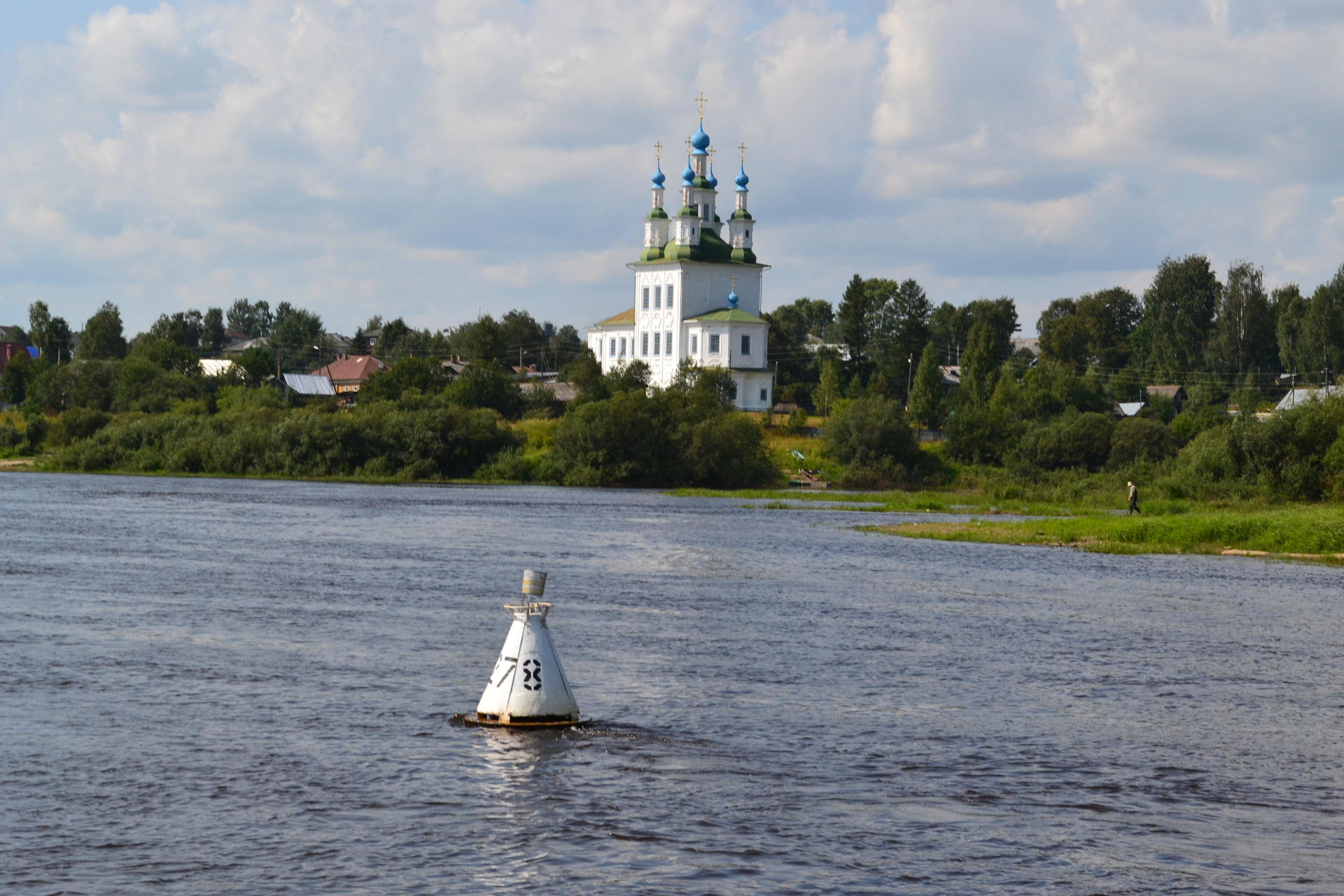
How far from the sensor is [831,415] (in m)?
120

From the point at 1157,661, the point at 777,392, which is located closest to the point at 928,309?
the point at 777,392

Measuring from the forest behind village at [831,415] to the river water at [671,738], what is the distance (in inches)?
1644

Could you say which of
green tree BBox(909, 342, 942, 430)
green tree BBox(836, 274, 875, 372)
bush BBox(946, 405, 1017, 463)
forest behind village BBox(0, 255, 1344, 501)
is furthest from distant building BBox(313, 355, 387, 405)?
bush BBox(946, 405, 1017, 463)

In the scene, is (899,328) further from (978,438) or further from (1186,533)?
(1186,533)

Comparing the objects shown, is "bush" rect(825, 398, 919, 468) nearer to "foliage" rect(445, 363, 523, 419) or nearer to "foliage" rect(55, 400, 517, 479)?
"foliage" rect(55, 400, 517, 479)

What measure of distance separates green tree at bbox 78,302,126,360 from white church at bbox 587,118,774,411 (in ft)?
241

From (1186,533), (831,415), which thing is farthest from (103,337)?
(1186,533)

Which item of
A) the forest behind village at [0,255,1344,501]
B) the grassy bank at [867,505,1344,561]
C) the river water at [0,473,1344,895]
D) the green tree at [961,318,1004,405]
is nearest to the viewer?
the river water at [0,473,1344,895]

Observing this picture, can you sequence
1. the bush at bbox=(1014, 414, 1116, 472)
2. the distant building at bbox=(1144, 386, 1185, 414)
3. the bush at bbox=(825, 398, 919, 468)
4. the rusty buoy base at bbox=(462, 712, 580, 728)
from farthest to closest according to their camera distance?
the distant building at bbox=(1144, 386, 1185, 414) → the bush at bbox=(1014, 414, 1116, 472) → the bush at bbox=(825, 398, 919, 468) → the rusty buoy base at bbox=(462, 712, 580, 728)

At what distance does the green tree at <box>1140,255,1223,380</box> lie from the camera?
Answer: 155 meters

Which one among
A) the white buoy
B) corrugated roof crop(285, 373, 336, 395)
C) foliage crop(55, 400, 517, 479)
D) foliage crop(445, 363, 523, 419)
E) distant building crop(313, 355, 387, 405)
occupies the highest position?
distant building crop(313, 355, 387, 405)

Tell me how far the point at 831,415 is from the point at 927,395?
10.2m

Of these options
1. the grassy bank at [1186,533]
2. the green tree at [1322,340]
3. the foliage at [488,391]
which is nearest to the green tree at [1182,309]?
the green tree at [1322,340]

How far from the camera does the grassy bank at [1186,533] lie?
4831cm
